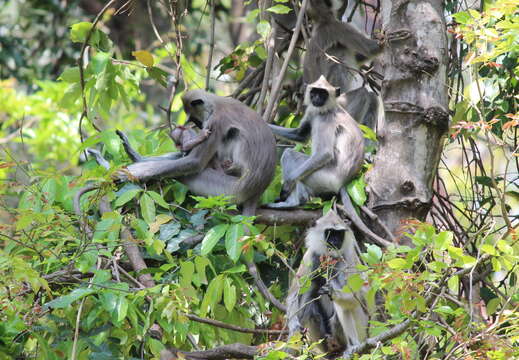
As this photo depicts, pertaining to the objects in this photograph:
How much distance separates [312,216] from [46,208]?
5.48 ft

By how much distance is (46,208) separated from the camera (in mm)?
3975

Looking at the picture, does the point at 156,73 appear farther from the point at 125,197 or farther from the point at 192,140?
the point at 125,197

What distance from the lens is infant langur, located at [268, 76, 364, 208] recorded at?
5133 mm

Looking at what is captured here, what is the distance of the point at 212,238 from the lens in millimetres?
4105

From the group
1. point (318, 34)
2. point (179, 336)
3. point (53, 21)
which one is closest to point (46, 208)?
point (179, 336)

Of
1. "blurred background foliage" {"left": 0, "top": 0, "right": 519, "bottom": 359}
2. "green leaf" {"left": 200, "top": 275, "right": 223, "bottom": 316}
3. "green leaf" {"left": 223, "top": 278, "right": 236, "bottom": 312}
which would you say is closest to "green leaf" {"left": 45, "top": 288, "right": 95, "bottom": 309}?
"blurred background foliage" {"left": 0, "top": 0, "right": 519, "bottom": 359}

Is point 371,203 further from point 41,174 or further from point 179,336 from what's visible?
point 41,174

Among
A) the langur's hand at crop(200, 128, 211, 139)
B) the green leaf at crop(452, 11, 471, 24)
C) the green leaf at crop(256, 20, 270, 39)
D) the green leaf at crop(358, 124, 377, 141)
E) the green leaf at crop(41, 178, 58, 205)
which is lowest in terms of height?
the green leaf at crop(41, 178, 58, 205)

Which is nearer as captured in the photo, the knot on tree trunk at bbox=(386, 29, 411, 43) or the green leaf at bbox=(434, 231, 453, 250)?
the green leaf at bbox=(434, 231, 453, 250)

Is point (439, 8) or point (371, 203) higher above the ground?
point (439, 8)

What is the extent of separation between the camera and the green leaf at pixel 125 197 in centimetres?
422

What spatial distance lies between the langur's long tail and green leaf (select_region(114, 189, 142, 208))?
127 centimetres

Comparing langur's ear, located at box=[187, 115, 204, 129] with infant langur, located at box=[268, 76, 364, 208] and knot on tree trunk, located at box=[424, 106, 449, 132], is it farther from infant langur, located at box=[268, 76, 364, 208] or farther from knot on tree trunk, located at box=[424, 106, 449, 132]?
knot on tree trunk, located at box=[424, 106, 449, 132]

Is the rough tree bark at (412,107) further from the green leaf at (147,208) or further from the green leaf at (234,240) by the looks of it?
the green leaf at (147,208)
